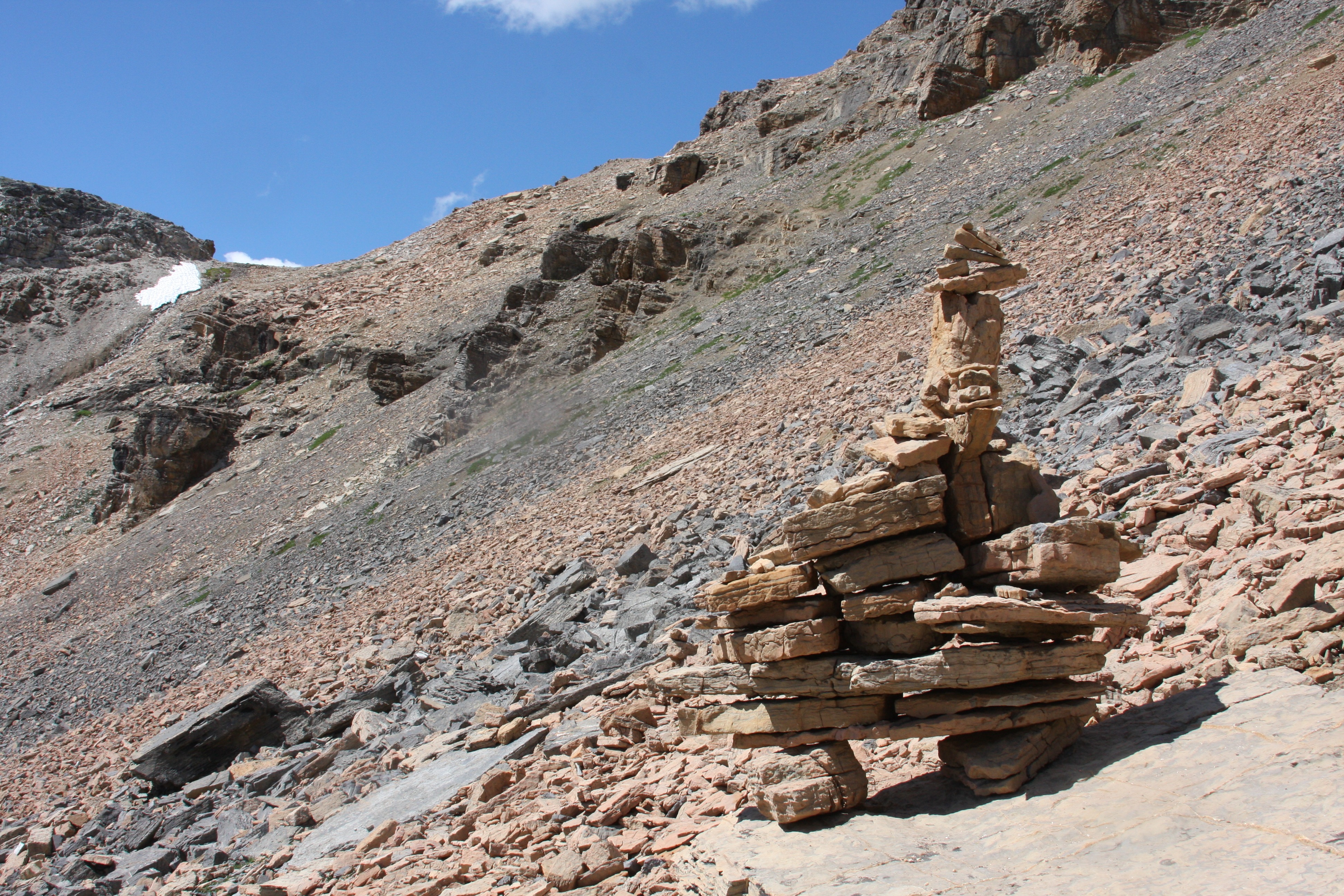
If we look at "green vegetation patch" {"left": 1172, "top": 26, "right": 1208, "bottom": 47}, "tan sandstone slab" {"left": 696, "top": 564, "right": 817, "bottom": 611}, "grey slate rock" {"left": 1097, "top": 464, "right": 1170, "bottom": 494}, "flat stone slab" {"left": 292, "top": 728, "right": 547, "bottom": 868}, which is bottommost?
"flat stone slab" {"left": 292, "top": 728, "right": 547, "bottom": 868}

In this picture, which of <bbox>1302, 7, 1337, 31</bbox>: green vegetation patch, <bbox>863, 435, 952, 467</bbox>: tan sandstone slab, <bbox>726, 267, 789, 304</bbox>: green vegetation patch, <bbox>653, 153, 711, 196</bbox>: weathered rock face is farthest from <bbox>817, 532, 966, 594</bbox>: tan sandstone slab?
<bbox>653, 153, 711, 196</bbox>: weathered rock face

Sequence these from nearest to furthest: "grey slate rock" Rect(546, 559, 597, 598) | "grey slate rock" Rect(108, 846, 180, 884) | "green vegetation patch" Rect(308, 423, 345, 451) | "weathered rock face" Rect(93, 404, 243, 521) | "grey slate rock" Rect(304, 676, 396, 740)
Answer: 1. "grey slate rock" Rect(108, 846, 180, 884)
2. "grey slate rock" Rect(304, 676, 396, 740)
3. "grey slate rock" Rect(546, 559, 597, 598)
4. "green vegetation patch" Rect(308, 423, 345, 451)
5. "weathered rock face" Rect(93, 404, 243, 521)

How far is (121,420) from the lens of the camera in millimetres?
42000

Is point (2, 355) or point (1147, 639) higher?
point (2, 355)

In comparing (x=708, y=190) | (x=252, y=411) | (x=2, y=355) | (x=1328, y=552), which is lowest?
(x=1328, y=552)

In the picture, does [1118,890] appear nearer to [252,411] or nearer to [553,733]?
[553,733]

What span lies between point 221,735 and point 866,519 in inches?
368

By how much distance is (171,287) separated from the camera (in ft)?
200

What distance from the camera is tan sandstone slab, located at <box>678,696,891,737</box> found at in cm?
534

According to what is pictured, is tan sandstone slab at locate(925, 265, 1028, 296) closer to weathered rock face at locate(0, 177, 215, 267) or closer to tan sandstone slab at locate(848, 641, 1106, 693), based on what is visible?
tan sandstone slab at locate(848, 641, 1106, 693)

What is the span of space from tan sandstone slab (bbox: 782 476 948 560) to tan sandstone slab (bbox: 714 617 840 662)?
0.43 metres

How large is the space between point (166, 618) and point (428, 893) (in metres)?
16.6

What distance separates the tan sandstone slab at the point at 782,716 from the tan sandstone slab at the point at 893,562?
68 cm

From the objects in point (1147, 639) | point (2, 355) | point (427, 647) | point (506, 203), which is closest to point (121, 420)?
point (2, 355)
